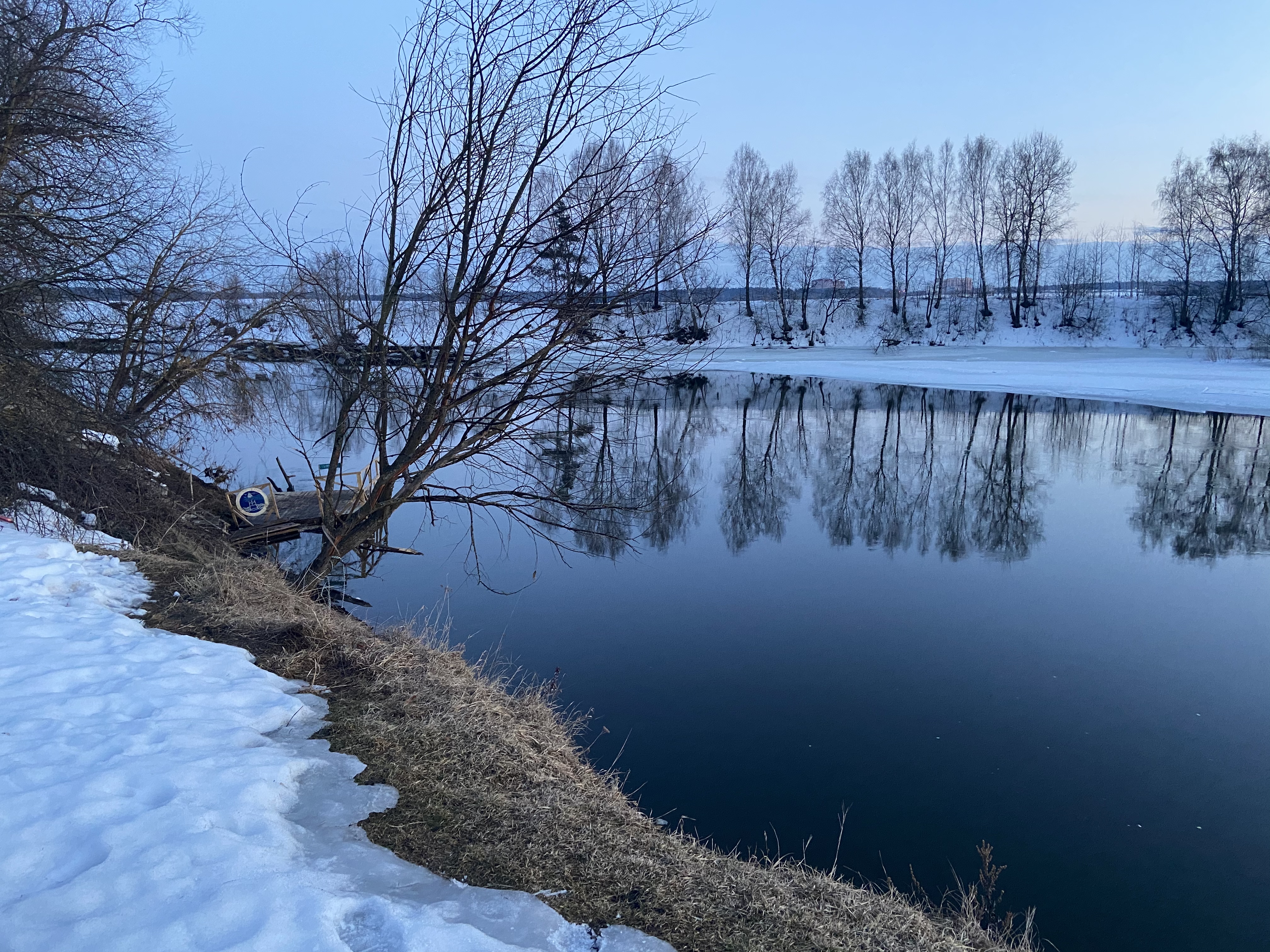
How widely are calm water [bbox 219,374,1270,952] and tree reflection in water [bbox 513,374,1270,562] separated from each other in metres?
0.10

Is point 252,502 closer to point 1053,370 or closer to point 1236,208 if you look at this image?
point 1053,370

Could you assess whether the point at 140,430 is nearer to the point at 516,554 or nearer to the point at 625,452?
the point at 516,554

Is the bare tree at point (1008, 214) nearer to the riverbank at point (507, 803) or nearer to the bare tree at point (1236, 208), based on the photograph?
the bare tree at point (1236, 208)

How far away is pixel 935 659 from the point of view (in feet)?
24.7

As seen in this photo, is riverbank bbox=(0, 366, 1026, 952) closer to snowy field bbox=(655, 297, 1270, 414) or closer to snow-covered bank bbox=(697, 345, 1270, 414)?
snow-covered bank bbox=(697, 345, 1270, 414)

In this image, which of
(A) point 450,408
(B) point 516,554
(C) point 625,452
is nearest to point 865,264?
(C) point 625,452

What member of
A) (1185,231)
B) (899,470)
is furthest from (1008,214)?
(899,470)

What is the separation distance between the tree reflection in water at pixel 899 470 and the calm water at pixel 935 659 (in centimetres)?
10

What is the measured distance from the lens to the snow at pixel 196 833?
2674mm

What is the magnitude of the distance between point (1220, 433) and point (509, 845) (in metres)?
21.8

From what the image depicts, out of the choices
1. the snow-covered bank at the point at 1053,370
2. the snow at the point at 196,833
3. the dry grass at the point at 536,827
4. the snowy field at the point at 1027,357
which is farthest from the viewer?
the snowy field at the point at 1027,357

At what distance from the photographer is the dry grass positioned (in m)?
3.19

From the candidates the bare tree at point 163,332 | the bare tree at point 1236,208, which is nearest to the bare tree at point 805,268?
Answer: the bare tree at point 1236,208

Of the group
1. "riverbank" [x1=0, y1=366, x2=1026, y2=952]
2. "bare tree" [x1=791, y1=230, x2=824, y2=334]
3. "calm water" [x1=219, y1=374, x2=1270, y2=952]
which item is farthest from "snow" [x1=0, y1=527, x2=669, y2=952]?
"bare tree" [x1=791, y1=230, x2=824, y2=334]
